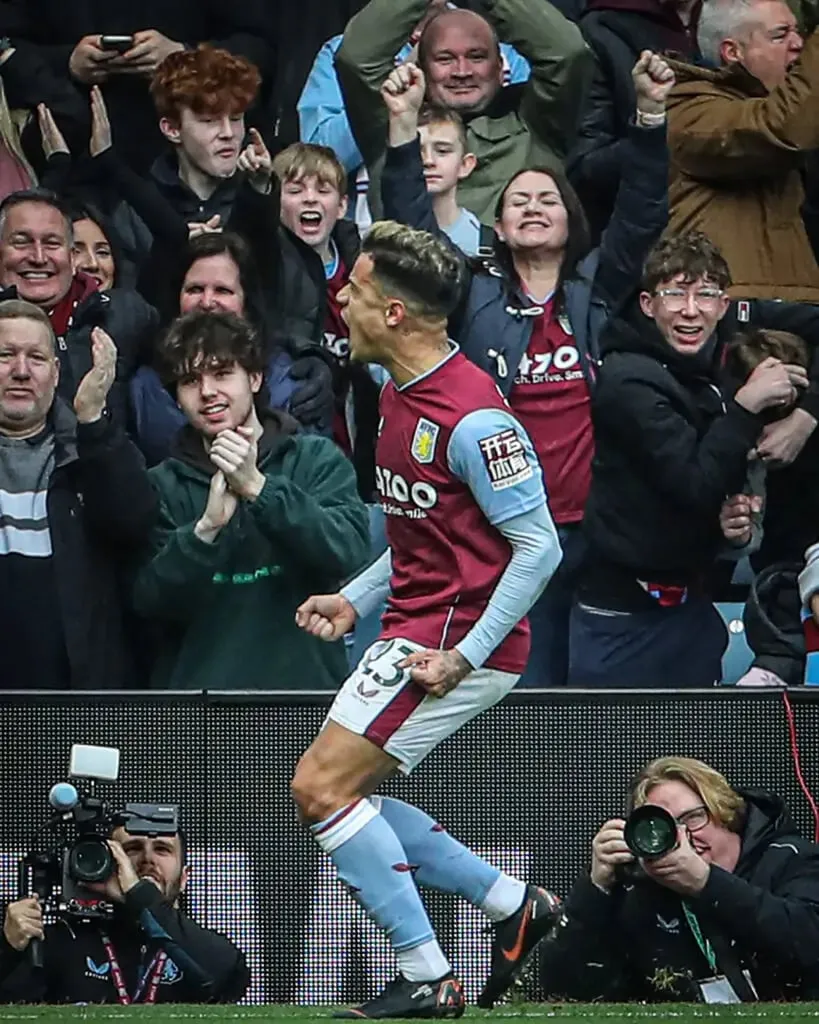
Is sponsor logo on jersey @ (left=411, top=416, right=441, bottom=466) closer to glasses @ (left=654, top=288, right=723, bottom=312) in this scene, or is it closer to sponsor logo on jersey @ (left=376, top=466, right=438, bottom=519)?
sponsor logo on jersey @ (left=376, top=466, right=438, bottom=519)

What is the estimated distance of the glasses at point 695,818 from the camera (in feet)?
22.8

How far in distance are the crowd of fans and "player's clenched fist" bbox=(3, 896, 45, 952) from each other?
127 centimetres

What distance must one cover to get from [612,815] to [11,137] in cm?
342

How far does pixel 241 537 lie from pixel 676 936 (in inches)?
84.2

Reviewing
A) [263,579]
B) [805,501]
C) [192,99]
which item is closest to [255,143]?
[192,99]

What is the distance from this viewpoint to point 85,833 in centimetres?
690

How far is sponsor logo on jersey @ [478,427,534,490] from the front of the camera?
6367 millimetres

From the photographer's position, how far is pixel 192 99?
8859 millimetres

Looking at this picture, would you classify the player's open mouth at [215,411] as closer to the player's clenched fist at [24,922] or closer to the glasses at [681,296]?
the glasses at [681,296]

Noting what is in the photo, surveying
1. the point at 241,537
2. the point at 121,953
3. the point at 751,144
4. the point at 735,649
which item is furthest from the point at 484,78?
the point at 121,953

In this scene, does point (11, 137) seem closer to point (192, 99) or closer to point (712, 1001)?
point (192, 99)

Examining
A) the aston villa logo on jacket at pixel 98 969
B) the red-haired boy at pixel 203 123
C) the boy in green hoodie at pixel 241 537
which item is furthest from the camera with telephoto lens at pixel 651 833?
the red-haired boy at pixel 203 123

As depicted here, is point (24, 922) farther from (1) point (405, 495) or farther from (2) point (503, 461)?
(2) point (503, 461)

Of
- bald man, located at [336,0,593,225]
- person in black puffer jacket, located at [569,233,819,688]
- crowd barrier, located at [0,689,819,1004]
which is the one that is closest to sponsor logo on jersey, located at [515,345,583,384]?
person in black puffer jacket, located at [569,233,819,688]
